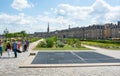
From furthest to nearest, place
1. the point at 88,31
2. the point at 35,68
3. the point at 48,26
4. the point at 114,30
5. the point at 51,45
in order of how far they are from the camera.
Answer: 1. the point at 48,26
2. the point at 88,31
3. the point at 114,30
4. the point at 51,45
5. the point at 35,68

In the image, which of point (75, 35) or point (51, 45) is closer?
point (51, 45)

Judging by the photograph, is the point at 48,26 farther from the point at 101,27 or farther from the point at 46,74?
the point at 46,74

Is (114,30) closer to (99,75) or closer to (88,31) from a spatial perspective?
(88,31)

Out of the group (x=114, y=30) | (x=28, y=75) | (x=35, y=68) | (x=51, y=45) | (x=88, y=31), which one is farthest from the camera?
(x=88, y=31)

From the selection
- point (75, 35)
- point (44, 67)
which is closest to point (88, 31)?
point (75, 35)

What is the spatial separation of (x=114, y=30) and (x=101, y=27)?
327 inches

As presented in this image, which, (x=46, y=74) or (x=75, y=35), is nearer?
→ (x=46, y=74)

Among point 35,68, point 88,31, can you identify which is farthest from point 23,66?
point 88,31

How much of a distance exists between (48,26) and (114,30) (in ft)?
169

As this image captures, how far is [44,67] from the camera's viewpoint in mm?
13438

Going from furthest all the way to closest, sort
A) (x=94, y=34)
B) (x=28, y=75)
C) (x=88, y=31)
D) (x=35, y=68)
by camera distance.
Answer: (x=88, y=31) → (x=94, y=34) → (x=35, y=68) → (x=28, y=75)

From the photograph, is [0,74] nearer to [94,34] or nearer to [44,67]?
[44,67]

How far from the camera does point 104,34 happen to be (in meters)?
133

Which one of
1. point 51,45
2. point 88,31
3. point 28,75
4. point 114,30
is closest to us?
point 28,75
